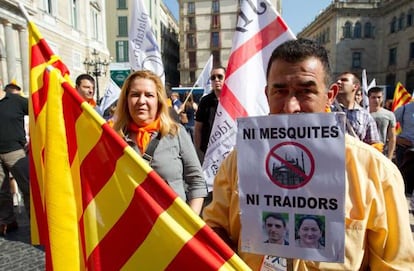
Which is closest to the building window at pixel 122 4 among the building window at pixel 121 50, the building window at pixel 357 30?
the building window at pixel 121 50

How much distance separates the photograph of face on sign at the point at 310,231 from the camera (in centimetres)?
91

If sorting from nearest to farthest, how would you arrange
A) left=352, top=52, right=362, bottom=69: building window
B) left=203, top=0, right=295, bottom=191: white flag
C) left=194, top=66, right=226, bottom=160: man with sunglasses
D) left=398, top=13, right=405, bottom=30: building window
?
left=203, top=0, right=295, bottom=191: white flag
left=194, top=66, right=226, bottom=160: man with sunglasses
left=398, top=13, right=405, bottom=30: building window
left=352, top=52, right=362, bottom=69: building window

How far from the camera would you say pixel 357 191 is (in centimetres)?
101

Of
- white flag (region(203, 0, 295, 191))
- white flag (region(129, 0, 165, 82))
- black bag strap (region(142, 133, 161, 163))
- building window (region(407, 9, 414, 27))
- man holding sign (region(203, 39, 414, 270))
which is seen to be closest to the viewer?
Answer: man holding sign (region(203, 39, 414, 270))

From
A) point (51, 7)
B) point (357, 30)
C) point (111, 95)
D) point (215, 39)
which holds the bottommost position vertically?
point (111, 95)

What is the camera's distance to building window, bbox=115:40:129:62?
45.7 meters

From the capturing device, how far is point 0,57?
17.6 meters

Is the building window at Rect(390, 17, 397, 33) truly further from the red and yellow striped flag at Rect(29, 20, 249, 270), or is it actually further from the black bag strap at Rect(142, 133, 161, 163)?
the red and yellow striped flag at Rect(29, 20, 249, 270)

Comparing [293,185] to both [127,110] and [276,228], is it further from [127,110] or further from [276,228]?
[127,110]

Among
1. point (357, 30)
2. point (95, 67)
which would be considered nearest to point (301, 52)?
point (95, 67)

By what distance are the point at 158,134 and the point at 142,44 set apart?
2.88 meters

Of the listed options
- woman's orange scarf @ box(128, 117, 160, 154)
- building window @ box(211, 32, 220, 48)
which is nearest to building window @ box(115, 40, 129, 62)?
building window @ box(211, 32, 220, 48)

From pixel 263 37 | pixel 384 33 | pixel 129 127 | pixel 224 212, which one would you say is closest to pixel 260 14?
pixel 263 37

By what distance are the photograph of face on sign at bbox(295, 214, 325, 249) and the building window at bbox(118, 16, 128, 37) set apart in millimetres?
47986
